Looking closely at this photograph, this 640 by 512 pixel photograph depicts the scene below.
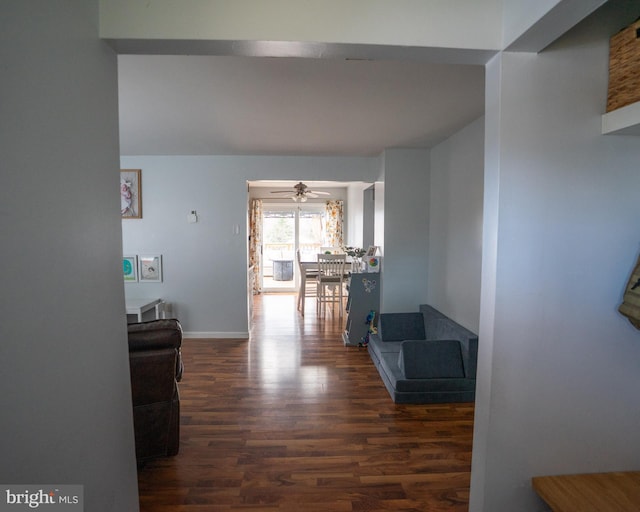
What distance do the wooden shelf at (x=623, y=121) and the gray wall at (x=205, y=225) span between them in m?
3.18

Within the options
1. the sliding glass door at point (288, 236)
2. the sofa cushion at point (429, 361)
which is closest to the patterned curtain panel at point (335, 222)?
the sliding glass door at point (288, 236)

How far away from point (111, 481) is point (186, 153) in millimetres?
3666

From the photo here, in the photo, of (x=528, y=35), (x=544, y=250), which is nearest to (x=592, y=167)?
(x=544, y=250)

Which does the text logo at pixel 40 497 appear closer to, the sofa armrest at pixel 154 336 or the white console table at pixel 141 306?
the sofa armrest at pixel 154 336

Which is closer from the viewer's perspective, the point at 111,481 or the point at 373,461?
the point at 111,481

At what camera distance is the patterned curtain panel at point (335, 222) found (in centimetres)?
748

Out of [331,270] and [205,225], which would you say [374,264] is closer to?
[331,270]

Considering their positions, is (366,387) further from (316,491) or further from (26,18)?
(26,18)

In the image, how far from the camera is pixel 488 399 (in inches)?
49.8

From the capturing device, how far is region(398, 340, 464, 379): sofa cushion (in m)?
2.72

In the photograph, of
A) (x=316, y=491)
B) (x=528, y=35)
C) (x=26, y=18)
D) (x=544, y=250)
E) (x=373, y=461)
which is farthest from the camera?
(x=373, y=461)

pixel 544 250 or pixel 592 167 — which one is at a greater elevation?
pixel 592 167

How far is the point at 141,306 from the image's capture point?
3.83 metres

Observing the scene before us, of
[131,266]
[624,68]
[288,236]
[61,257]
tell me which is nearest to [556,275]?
[624,68]
